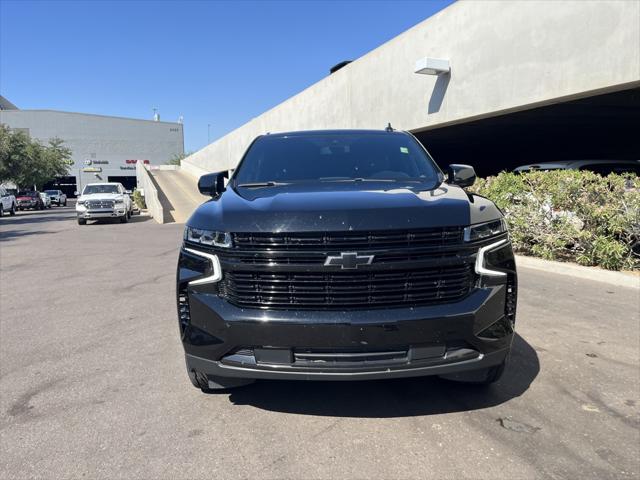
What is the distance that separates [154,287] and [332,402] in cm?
465

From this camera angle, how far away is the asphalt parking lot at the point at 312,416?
256 cm

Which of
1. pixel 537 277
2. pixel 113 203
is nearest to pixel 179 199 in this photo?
pixel 113 203

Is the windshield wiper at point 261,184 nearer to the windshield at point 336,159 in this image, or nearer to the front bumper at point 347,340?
the windshield at point 336,159

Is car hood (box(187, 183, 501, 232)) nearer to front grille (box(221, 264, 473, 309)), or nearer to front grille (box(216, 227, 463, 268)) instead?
front grille (box(216, 227, 463, 268))

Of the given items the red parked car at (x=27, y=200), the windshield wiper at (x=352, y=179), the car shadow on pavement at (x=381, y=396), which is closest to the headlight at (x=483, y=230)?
the windshield wiper at (x=352, y=179)

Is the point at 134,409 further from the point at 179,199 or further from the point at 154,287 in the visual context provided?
the point at 179,199

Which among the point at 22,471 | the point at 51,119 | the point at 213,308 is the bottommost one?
the point at 22,471

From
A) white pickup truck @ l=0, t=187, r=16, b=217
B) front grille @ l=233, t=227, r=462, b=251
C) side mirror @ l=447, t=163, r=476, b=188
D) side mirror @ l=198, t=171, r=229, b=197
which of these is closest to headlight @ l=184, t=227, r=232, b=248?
front grille @ l=233, t=227, r=462, b=251

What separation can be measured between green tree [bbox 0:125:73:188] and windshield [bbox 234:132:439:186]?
38167 millimetres

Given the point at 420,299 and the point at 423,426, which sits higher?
the point at 420,299

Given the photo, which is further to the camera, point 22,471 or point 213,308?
point 213,308

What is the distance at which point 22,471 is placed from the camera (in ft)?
8.35

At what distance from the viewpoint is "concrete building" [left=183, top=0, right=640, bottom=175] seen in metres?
9.59

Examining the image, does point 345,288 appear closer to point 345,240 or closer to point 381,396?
point 345,240
